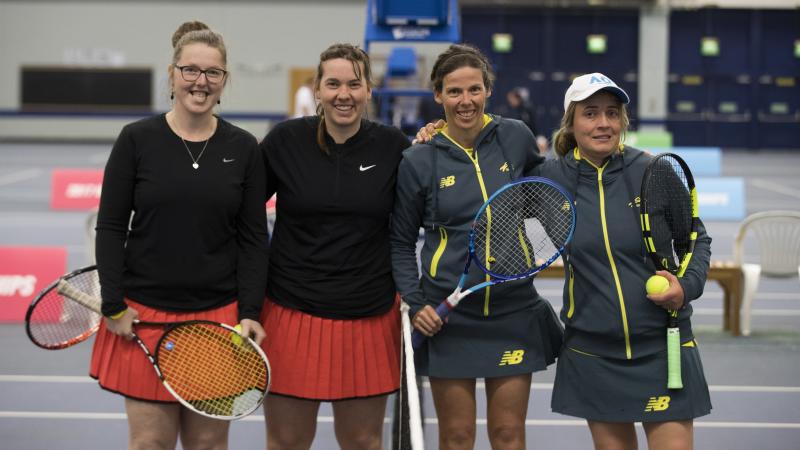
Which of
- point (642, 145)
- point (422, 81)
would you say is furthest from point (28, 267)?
point (642, 145)

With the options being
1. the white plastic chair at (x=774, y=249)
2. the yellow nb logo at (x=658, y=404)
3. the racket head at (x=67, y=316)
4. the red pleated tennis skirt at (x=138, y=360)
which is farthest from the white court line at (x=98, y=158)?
the yellow nb logo at (x=658, y=404)

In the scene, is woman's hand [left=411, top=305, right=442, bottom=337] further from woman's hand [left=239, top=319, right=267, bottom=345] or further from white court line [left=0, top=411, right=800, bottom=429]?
white court line [left=0, top=411, right=800, bottom=429]

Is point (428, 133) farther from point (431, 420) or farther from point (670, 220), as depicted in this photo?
point (431, 420)

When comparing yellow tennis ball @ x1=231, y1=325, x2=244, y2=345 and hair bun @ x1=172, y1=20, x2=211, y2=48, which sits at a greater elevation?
hair bun @ x1=172, y1=20, x2=211, y2=48

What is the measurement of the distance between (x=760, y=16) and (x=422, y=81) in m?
19.3

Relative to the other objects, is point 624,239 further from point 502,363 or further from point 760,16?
point 760,16

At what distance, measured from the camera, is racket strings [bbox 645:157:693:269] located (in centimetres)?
353

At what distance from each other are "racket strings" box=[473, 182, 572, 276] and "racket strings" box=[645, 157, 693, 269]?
29 cm

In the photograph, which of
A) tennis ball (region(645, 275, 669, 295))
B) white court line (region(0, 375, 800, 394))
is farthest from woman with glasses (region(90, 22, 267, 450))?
white court line (region(0, 375, 800, 394))

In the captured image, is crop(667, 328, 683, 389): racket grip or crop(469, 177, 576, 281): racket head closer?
crop(667, 328, 683, 389): racket grip

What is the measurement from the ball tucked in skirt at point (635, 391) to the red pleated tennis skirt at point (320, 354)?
769mm

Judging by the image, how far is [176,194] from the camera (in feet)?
11.5

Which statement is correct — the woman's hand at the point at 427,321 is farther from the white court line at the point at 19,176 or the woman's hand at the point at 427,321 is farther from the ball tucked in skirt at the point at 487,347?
the white court line at the point at 19,176

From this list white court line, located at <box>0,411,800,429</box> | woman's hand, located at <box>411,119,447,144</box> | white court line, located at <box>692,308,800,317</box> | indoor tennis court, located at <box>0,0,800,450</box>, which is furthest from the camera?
indoor tennis court, located at <box>0,0,800,450</box>
